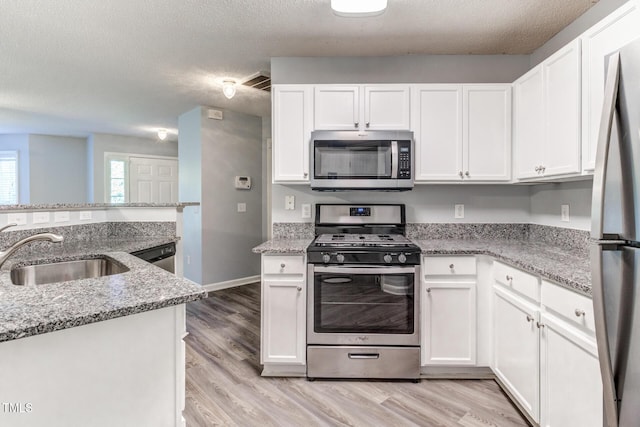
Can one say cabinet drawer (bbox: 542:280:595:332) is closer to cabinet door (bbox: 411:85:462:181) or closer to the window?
cabinet door (bbox: 411:85:462:181)

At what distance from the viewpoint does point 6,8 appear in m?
2.16

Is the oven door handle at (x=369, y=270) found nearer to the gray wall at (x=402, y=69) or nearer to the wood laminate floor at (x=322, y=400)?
the wood laminate floor at (x=322, y=400)

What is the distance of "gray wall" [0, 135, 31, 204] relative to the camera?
5.85 m

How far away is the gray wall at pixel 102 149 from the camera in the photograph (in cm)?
605

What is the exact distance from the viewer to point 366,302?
2.20 metres

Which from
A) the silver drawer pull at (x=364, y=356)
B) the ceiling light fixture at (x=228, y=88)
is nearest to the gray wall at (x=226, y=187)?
the ceiling light fixture at (x=228, y=88)

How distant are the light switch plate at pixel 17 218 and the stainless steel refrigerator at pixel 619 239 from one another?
2.91m

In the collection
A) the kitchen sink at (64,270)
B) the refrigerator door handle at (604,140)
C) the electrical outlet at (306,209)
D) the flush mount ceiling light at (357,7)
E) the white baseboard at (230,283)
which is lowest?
the white baseboard at (230,283)

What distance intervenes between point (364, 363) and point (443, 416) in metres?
0.55

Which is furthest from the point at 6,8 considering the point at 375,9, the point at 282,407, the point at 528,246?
the point at 528,246

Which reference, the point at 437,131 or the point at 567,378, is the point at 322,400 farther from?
the point at 437,131

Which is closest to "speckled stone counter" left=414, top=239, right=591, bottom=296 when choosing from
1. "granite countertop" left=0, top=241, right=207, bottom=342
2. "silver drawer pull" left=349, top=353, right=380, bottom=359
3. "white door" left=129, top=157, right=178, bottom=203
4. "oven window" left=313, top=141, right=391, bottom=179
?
"oven window" left=313, top=141, right=391, bottom=179

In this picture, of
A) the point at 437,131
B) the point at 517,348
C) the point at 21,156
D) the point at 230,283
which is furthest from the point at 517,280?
the point at 21,156

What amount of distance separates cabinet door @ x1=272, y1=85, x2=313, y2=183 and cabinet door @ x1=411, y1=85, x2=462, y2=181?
83 cm
